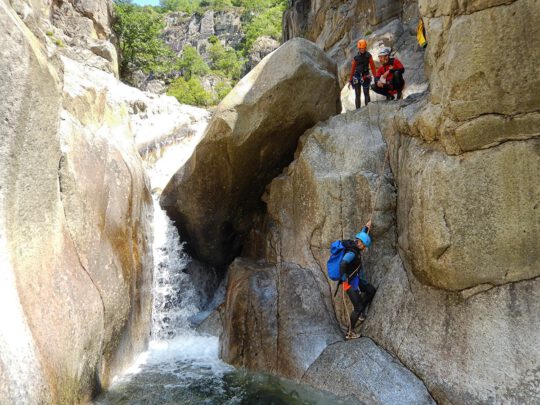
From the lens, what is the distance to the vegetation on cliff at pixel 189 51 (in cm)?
3097

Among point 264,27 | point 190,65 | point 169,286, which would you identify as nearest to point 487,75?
point 169,286

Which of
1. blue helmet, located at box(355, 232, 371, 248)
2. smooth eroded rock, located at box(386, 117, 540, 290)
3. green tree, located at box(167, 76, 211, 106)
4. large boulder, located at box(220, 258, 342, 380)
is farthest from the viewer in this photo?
green tree, located at box(167, 76, 211, 106)

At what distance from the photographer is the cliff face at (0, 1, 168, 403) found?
5.62 meters

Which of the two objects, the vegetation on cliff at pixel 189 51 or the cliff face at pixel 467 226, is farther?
the vegetation on cliff at pixel 189 51

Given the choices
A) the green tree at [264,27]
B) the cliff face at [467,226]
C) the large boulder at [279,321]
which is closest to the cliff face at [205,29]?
the green tree at [264,27]

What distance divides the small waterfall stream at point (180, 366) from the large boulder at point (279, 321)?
372 mm

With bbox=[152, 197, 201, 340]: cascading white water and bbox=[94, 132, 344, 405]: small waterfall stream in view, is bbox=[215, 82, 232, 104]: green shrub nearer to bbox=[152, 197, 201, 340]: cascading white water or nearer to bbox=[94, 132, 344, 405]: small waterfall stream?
bbox=[94, 132, 344, 405]: small waterfall stream

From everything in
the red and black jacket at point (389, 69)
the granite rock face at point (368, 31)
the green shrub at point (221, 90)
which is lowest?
the red and black jacket at point (389, 69)

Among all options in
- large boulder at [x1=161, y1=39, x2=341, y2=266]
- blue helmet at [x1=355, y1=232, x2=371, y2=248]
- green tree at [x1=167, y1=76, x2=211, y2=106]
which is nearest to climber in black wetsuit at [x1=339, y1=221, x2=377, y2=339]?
blue helmet at [x1=355, y1=232, x2=371, y2=248]

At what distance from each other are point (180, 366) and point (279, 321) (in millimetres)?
2537

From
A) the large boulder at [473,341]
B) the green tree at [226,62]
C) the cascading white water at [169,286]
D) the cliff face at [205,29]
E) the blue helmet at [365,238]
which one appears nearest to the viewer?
the large boulder at [473,341]

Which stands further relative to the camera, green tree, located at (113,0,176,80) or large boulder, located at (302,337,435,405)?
green tree, located at (113,0,176,80)

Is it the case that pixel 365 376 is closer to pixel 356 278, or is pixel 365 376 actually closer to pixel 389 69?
pixel 356 278

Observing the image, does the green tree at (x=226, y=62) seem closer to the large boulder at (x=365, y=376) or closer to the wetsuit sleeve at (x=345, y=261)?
the wetsuit sleeve at (x=345, y=261)
